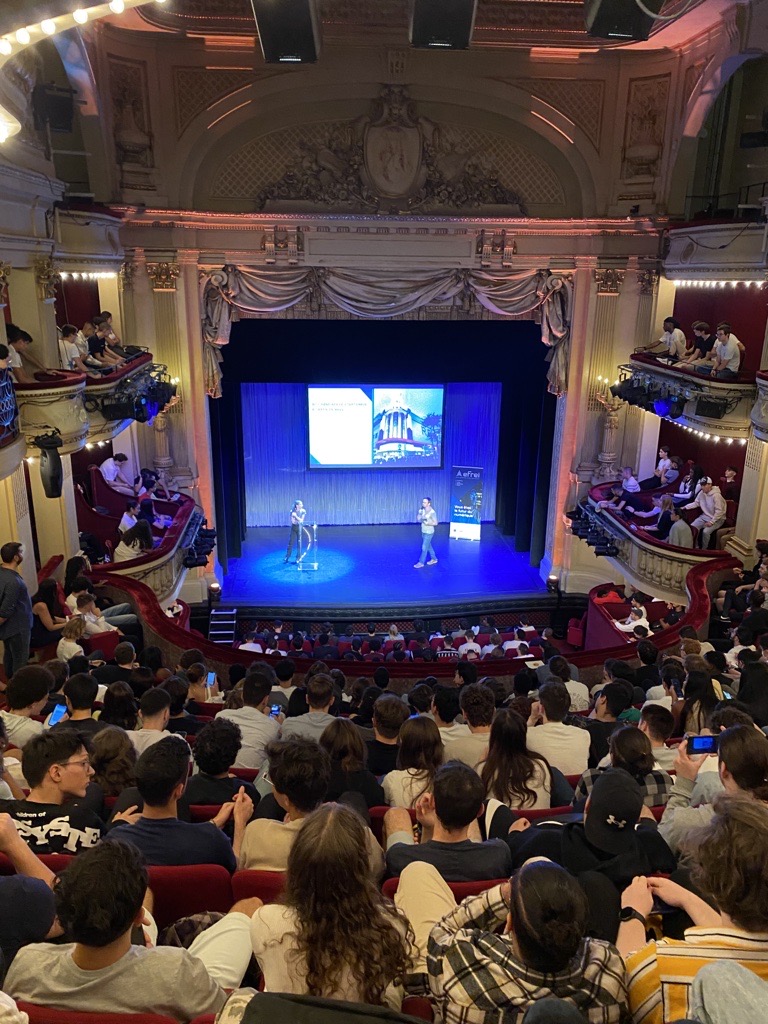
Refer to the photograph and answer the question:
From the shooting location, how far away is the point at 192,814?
3.32m

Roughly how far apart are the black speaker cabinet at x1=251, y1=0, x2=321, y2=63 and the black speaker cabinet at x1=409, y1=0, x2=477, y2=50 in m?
0.78

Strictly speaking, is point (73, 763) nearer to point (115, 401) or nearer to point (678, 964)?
point (678, 964)

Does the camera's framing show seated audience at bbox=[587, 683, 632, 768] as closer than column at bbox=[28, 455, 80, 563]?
Yes

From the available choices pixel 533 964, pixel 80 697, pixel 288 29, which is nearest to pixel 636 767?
pixel 533 964

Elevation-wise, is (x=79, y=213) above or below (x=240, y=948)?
above

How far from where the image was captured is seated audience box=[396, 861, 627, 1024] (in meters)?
1.87

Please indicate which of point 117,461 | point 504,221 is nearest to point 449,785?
point 117,461

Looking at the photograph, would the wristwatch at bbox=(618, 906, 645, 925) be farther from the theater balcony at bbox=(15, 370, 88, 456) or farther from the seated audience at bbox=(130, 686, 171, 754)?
the theater balcony at bbox=(15, 370, 88, 456)

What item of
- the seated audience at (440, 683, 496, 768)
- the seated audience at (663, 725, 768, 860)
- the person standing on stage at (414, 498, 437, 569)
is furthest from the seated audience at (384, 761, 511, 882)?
the person standing on stage at (414, 498, 437, 569)

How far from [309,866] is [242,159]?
40.2 feet

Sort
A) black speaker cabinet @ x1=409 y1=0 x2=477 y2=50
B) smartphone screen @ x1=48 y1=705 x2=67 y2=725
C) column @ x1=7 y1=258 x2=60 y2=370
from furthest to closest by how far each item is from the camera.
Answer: column @ x1=7 y1=258 x2=60 y2=370 < black speaker cabinet @ x1=409 y1=0 x2=477 y2=50 < smartphone screen @ x1=48 y1=705 x2=67 y2=725

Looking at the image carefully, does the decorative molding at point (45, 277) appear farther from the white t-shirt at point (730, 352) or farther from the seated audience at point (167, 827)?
the white t-shirt at point (730, 352)

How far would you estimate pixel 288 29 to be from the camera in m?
5.92

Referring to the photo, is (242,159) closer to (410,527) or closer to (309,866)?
(410,527)
